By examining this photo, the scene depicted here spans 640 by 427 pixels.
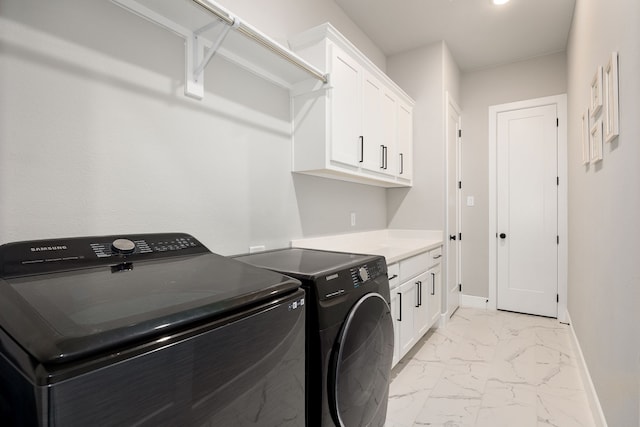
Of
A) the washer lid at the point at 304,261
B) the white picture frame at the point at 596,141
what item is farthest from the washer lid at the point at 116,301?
the white picture frame at the point at 596,141

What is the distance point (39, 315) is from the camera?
1.91 feet

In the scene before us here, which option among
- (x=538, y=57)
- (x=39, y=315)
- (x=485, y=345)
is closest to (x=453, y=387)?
(x=485, y=345)

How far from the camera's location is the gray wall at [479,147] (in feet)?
12.1

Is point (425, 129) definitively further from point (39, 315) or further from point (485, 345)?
point (39, 315)

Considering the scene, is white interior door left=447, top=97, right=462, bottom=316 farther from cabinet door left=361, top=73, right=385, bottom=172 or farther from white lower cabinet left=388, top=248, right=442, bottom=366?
cabinet door left=361, top=73, right=385, bottom=172

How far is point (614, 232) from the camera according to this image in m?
1.41

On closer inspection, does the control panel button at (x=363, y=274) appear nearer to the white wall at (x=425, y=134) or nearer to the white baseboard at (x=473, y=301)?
the white wall at (x=425, y=134)

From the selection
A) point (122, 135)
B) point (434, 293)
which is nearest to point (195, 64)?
point (122, 135)

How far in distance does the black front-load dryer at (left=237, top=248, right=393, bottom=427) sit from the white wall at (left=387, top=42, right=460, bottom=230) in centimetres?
190

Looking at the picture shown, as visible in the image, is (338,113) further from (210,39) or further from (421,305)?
(421,305)

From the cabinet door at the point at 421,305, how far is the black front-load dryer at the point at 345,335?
3.36 ft

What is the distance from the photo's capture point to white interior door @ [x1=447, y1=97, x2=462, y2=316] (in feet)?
11.2

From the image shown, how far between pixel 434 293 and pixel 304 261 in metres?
1.92

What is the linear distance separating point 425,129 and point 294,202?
1902 millimetres
